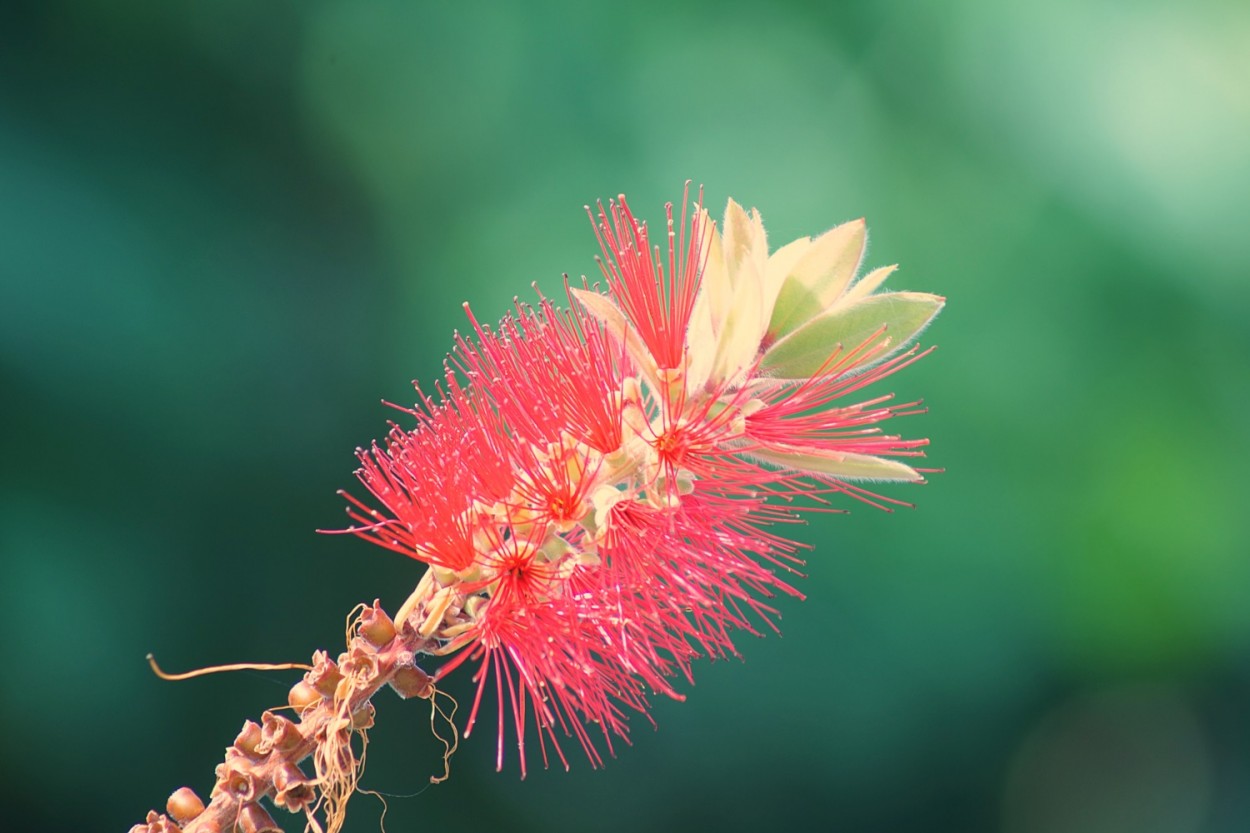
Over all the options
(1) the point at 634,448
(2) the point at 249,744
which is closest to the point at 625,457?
(1) the point at 634,448

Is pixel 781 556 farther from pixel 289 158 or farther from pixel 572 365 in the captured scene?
pixel 289 158

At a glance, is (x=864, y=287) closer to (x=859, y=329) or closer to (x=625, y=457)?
(x=859, y=329)

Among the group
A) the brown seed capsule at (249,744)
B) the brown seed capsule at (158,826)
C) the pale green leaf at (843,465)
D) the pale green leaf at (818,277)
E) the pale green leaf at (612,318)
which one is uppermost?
the pale green leaf at (612,318)

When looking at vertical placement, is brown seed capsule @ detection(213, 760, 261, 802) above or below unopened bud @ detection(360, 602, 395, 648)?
below

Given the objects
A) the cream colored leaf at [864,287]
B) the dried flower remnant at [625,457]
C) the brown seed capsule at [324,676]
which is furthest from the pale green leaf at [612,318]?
the brown seed capsule at [324,676]

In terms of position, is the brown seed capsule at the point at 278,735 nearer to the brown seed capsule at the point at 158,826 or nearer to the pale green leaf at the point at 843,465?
the brown seed capsule at the point at 158,826

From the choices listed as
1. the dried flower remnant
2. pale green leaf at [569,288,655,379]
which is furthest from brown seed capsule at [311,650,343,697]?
pale green leaf at [569,288,655,379]

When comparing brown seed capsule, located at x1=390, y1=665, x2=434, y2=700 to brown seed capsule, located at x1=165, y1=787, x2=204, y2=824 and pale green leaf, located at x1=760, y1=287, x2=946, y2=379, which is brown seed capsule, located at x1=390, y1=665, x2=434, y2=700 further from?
pale green leaf, located at x1=760, y1=287, x2=946, y2=379

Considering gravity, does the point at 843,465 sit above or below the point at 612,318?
below
